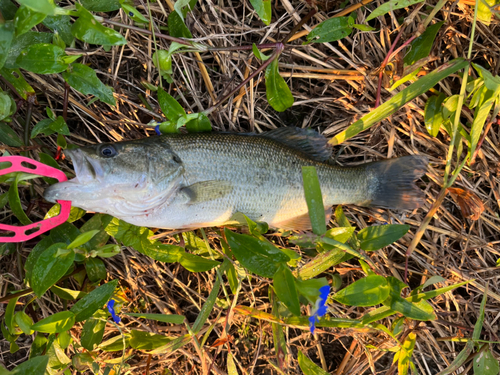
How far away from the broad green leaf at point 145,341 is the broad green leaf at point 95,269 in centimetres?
49

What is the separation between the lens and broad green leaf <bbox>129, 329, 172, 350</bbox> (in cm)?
246

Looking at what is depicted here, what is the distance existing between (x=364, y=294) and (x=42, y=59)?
8.00 ft

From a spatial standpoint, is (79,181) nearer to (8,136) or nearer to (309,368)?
(8,136)

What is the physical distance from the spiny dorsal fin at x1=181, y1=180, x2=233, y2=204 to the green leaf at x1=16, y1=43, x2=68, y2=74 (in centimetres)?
110

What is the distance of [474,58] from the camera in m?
2.69

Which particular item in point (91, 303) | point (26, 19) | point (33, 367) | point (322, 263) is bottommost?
point (33, 367)

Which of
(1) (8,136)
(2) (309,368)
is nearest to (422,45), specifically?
(2) (309,368)

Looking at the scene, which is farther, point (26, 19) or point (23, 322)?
point (23, 322)

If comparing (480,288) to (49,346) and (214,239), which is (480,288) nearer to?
(214,239)

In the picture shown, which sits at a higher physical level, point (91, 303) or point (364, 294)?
point (364, 294)

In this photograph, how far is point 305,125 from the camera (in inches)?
111

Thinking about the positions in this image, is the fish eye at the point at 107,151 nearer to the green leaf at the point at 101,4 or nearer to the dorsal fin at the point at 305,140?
the green leaf at the point at 101,4

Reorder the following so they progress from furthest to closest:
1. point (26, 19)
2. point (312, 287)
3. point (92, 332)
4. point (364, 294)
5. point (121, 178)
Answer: point (92, 332) → point (121, 178) → point (364, 294) → point (312, 287) → point (26, 19)

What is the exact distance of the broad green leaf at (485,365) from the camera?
2404 mm
